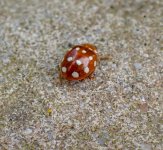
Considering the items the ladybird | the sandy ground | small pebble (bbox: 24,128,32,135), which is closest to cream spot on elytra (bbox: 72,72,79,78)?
the ladybird

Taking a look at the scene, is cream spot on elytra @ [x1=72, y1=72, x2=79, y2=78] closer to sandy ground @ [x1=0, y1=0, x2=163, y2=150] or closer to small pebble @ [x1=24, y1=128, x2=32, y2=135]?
sandy ground @ [x1=0, y1=0, x2=163, y2=150]

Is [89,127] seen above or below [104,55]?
below

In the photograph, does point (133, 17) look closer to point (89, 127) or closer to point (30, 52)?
point (30, 52)

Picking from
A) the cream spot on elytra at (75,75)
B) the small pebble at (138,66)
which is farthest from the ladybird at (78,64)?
the small pebble at (138,66)

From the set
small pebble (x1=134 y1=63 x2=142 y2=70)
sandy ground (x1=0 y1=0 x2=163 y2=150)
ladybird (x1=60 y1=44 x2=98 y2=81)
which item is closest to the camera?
sandy ground (x1=0 y1=0 x2=163 y2=150)

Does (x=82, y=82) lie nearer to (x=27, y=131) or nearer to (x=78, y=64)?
(x=78, y=64)

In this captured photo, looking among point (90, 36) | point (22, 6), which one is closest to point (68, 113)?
point (90, 36)
